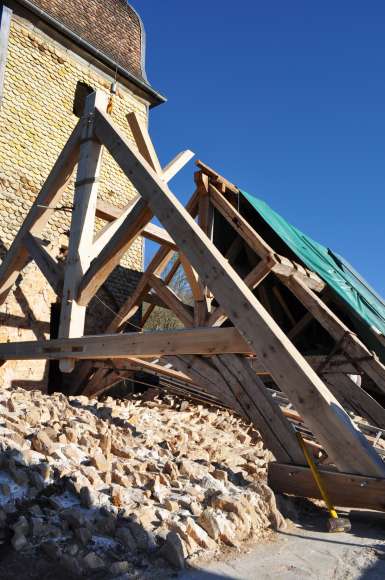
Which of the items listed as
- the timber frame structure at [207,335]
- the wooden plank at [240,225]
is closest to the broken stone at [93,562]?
the timber frame structure at [207,335]

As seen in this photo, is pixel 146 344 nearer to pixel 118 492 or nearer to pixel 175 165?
pixel 118 492

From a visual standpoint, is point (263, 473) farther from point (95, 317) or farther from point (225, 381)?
point (95, 317)

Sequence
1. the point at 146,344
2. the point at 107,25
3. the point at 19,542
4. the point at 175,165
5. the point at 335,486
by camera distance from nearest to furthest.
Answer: the point at 19,542 < the point at 335,486 < the point at 146,344 < the point at 175,165 < the point at 107,25

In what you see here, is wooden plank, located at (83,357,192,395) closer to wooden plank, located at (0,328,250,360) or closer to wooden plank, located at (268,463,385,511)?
wooden plank, located at (0,328,250,360)

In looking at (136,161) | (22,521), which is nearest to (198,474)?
(22,521)

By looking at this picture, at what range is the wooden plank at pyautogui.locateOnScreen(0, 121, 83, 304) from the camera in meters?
5.18

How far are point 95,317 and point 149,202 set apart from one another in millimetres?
5408

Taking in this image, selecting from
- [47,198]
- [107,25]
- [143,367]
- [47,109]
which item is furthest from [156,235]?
[107,25]

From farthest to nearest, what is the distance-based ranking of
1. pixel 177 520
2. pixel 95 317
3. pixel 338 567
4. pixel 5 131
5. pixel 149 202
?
pixel 95 317 → pixel 5 131 → pixel 149 202 → pixel 177 520 → pixel 338 567

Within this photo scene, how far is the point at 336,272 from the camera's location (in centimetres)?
762

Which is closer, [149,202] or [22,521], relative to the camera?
[22,521]

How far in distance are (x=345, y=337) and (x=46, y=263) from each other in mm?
3533

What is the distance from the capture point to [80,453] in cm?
329

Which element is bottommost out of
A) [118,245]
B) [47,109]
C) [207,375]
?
[207,375]
